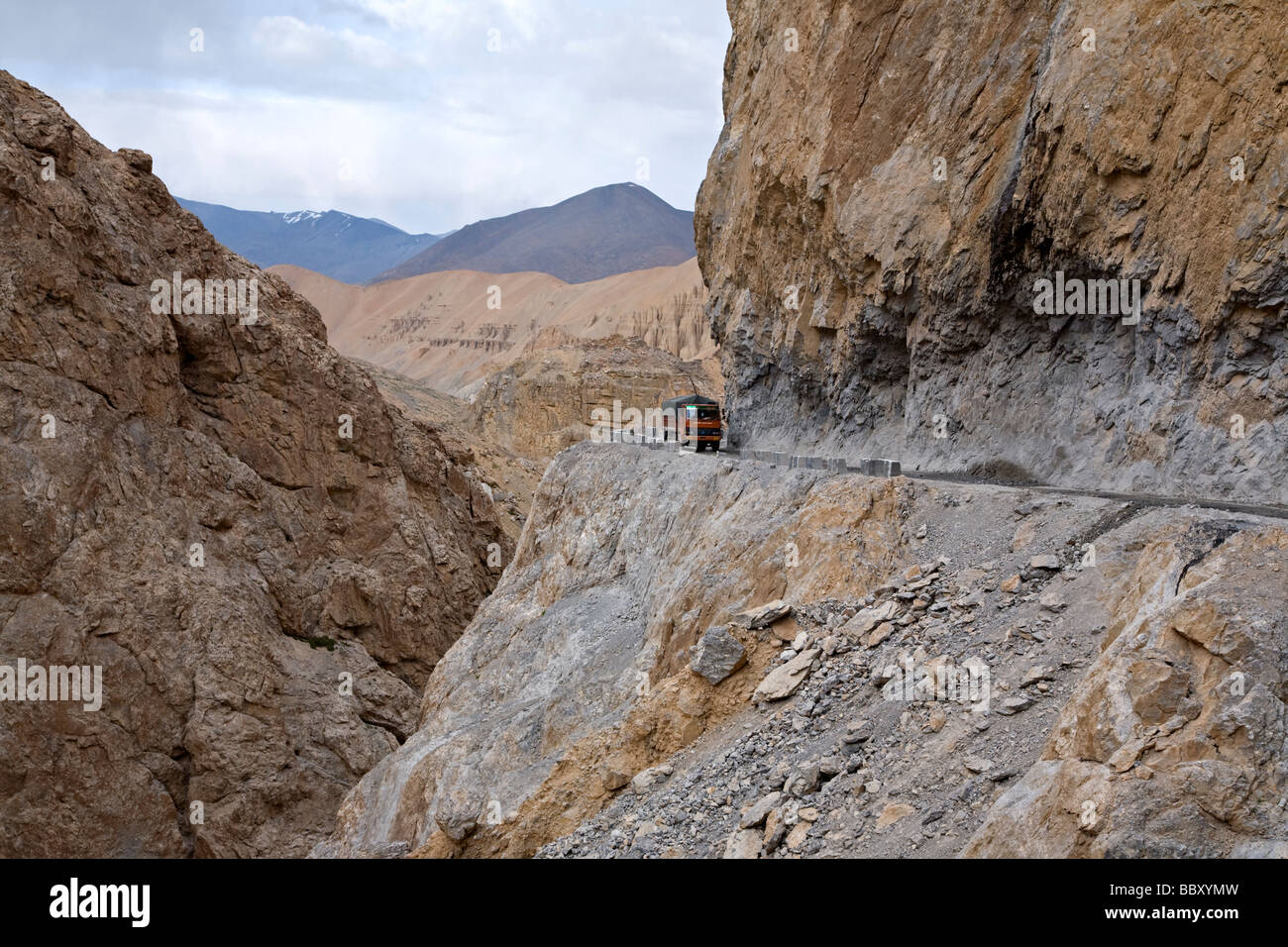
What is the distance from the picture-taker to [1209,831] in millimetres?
6070

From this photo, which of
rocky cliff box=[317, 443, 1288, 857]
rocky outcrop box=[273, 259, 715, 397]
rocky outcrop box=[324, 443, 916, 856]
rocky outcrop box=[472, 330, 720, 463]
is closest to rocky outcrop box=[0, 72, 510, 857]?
rocky outcrop box=[324, 443, 916, 856]

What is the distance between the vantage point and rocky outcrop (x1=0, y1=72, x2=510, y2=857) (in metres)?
25.9

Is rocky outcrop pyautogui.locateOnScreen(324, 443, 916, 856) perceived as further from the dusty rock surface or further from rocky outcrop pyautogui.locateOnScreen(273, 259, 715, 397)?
rocky outcrop pyautogui.locateOnScreen(273, 259, 715, 397)

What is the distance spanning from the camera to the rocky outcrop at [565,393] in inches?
2810

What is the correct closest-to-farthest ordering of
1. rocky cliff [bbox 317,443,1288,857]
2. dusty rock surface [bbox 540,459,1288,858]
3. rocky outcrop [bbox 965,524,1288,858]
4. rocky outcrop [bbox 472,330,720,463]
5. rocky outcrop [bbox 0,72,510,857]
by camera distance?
rocky outcrop [bbox 965,524,1288,858] → dusty rock surface [bbox 540,459,1288,858] → rocky cliff [bbox 317,443,1288,857] → rocky outcrop [bbox 0,72,510,857] → rocky outcrop [bbox 472,330,720,463]

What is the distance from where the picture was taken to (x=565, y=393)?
71.9m

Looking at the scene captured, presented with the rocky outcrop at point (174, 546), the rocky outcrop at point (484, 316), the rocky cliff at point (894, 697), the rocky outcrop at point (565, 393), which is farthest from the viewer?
the rocky outcrop at point (484, 316)

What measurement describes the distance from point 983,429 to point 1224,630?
1112 centimetres

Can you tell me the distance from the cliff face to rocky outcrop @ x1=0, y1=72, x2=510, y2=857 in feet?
52.7

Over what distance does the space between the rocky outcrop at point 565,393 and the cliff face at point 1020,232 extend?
142 ft

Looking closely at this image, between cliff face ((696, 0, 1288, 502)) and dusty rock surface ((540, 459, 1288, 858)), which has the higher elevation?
cliff face ((696, 0, 1288, 502))

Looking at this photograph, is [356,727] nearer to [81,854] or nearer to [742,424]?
[81,854]

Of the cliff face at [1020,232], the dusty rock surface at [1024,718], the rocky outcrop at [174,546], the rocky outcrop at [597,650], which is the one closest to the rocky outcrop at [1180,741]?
the dusty rock surface at [1024,718]

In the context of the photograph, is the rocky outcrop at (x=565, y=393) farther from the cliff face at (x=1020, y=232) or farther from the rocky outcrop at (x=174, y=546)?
the cliff face at (x=1020, y=232)
